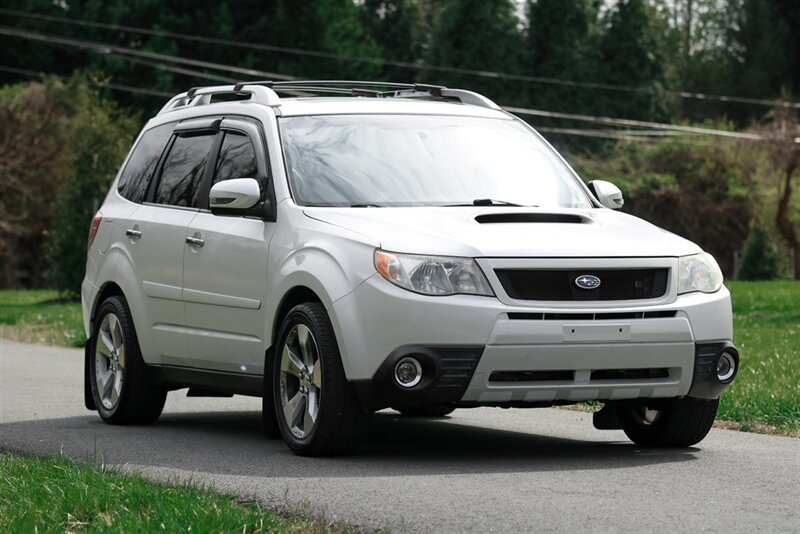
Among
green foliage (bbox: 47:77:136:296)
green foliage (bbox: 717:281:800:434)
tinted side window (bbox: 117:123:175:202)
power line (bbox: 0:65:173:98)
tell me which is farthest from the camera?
power line (bbox: 0:65:173:98)

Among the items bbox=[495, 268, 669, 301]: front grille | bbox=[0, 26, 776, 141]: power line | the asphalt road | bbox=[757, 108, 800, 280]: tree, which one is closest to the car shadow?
the asphalt road

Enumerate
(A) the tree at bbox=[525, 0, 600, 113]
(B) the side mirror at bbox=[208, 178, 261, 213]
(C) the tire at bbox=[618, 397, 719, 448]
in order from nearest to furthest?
(C) the tire at bbox=[618, 397, 719, 448] → (B) the side mirror at bbox=[208, 178, 261, 213] → (A) the tree at bbox=[525, 0, 600, 113]

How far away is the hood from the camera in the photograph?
8172mm

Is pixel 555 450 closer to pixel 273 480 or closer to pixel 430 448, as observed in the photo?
pixel 430 448

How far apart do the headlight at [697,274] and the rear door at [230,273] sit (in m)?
2.26

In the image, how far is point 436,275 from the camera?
812 centimetres

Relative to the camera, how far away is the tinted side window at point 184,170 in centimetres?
Answer: 1043

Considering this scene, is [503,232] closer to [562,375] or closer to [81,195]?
[562,375]

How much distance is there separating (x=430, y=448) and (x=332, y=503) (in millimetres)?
2404

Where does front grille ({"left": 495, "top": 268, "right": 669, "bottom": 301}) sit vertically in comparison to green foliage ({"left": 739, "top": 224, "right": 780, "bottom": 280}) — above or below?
above

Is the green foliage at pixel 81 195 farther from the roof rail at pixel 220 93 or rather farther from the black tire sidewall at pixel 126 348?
the black tire sidewall at pixel 126 348

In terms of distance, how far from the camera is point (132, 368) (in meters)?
10.6

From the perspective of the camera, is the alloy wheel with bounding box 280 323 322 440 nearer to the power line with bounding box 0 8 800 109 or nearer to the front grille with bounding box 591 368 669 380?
the front grille with bounding box 591 368 669 380

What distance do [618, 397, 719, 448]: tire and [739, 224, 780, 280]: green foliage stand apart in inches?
1503
